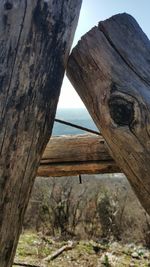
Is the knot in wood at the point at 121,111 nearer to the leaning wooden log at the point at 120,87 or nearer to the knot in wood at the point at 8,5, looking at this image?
the leaning wooden log at the point at 120,87

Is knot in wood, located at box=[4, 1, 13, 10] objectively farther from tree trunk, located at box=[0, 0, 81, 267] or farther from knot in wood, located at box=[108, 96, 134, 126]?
knot in wood, located at box=[108, 96, 134, 126]

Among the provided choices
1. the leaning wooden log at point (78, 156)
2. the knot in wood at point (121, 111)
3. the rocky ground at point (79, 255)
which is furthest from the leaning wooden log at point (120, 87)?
the rocky ground at point (79, 255)

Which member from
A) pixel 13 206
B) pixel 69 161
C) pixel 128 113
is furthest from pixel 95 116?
pixel 69 161

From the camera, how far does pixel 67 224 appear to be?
1638cm

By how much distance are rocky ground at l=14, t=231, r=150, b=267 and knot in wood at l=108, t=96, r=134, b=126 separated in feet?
23.7

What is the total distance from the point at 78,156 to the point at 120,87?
100 centimetres

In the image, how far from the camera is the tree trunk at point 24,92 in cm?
101

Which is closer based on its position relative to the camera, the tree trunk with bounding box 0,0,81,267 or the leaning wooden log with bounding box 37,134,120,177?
the tree trunk with bounding box 0,0,81,267

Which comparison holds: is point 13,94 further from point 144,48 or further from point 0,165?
point 144,48

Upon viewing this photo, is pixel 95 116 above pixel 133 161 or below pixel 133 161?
above

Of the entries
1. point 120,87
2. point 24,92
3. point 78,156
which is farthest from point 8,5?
point 78,156

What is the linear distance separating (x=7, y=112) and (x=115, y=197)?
59.8 feet

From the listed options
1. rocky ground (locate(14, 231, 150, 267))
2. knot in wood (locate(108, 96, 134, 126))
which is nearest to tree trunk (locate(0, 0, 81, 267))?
knot in wood (locate(108, 96, 134, 126))

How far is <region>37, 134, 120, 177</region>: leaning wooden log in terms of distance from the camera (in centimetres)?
200
